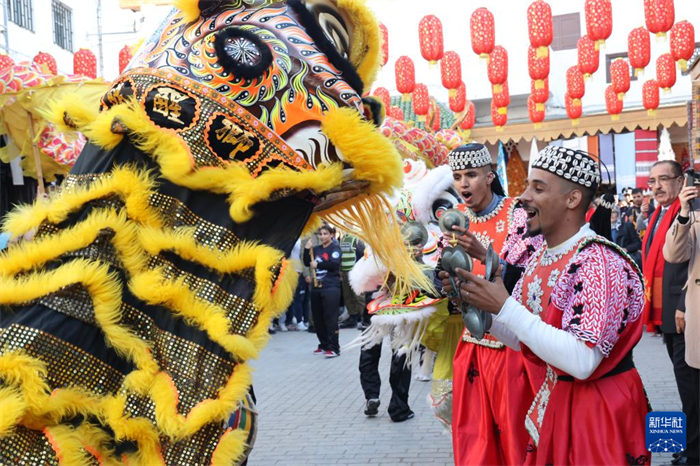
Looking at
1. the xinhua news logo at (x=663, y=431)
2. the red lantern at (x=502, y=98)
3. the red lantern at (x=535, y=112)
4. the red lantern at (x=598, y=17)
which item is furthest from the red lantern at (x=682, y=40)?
the xinhua news logo at (x=663, y=431)

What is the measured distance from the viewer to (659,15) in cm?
1177

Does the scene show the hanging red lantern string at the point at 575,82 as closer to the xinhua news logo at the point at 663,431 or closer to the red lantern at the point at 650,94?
the red lantern at the point at 650,94

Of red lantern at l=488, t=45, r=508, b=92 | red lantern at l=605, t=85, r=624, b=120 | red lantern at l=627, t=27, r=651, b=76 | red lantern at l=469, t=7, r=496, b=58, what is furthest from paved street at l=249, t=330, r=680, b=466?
red lantern at l=605, t=85, r=624, b=120

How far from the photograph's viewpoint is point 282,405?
22.7ft

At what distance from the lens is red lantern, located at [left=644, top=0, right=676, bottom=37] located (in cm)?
1175

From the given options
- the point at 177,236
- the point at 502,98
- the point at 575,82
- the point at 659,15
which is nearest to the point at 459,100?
the point at 502,98

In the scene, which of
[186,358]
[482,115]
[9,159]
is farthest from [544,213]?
[482,115]

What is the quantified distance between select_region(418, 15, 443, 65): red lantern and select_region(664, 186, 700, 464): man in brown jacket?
31.0ft

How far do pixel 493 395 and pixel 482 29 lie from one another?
34.0 ft

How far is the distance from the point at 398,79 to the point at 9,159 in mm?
9393

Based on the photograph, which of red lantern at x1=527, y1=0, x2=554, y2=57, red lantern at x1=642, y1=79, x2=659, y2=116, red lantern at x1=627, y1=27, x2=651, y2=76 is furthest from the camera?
Result: red lantern at x1=642, y1=79, x2=659, y2=116

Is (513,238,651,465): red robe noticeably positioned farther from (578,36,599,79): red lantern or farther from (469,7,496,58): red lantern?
(578,36,599,79): red lantern

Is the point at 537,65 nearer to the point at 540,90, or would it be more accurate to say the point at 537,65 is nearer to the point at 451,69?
the point at 540,90

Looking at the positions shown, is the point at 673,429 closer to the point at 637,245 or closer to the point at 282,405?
the point at 282,405
